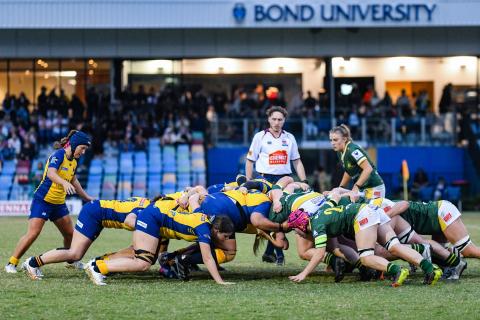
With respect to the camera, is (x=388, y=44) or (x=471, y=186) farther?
(x=388, y=44)

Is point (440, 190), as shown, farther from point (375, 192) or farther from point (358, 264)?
point (358, 264)

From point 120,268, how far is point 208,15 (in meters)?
23.8

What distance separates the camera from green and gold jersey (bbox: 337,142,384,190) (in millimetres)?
15930

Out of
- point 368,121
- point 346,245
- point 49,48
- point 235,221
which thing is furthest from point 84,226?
point 49,48

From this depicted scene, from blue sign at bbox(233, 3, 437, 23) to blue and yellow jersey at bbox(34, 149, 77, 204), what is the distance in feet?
72.4

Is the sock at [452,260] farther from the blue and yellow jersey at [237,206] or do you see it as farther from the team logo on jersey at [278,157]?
the team logo on jersey at [278,157]

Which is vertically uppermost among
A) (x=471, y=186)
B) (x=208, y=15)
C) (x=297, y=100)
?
(x=208, y=15)

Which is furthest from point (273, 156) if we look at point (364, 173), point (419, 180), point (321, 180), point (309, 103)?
point (309, 103)

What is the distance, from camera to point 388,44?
39188 millimetres

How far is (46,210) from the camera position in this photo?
1516 cm

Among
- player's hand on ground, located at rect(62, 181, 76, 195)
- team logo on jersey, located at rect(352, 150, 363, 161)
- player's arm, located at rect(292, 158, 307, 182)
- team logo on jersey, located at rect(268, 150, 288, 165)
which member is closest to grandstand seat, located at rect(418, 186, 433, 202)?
player's arm, located at rect(292, 158, 307, 182)

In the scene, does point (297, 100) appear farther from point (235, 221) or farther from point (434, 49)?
point (235, 221)

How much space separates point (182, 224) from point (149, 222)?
0.39 metres

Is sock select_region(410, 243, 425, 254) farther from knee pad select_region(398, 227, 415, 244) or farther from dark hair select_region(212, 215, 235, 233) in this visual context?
dark hair select_region(212, 215, 235, 233)
